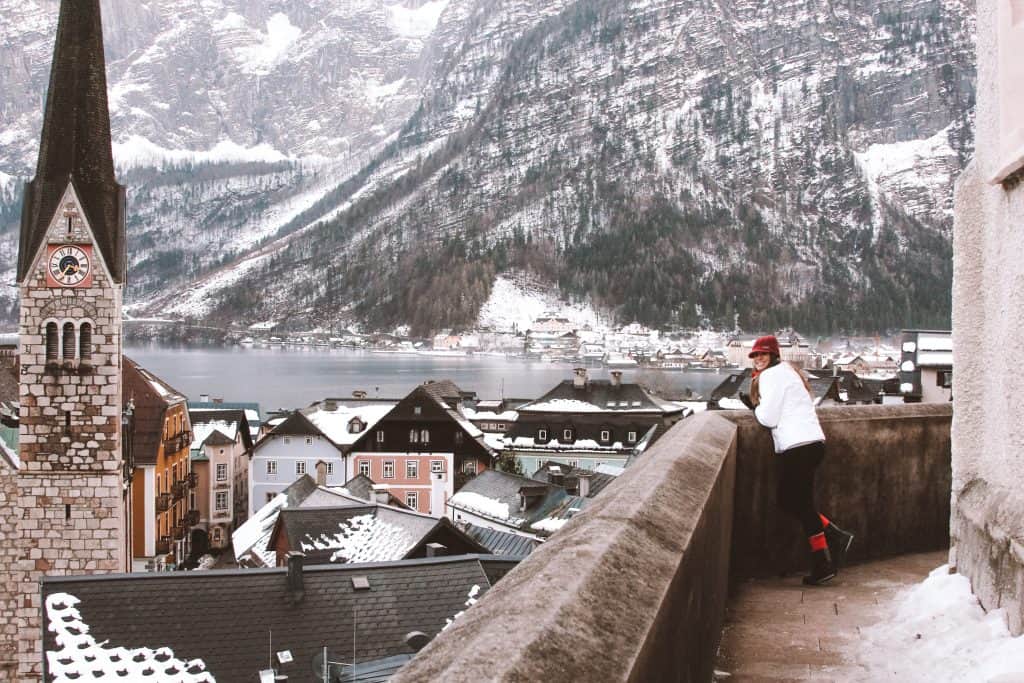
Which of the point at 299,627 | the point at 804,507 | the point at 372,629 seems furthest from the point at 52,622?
the point at 804,507

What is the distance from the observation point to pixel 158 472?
116ft

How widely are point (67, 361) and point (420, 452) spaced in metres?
30.8

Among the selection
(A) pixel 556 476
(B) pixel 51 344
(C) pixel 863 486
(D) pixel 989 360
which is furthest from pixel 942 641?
(A) pixel 556 476

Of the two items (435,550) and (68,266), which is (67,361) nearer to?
(68,266)

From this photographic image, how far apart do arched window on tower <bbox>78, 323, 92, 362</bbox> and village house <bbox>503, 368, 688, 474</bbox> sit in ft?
114

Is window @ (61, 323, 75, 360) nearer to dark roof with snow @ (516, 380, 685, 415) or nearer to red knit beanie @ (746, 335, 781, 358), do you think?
red knit beanie @ (746, 335, 781, 358)

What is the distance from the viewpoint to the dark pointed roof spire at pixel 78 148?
20156mm

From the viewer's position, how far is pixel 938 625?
14.6 ft

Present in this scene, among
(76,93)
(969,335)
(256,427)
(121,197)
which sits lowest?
(256,427)

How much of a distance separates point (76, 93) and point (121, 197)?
2092 millimetres

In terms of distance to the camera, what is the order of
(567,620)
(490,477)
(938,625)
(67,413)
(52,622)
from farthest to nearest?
(490,477) < (67,413) < (52,622) < (938,625) < (567,620)

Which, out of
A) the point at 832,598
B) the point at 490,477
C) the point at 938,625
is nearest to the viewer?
the point at 938,625

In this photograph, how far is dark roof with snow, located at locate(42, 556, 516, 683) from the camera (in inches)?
534

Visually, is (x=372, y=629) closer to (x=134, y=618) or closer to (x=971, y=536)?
(x=134, y=618)
